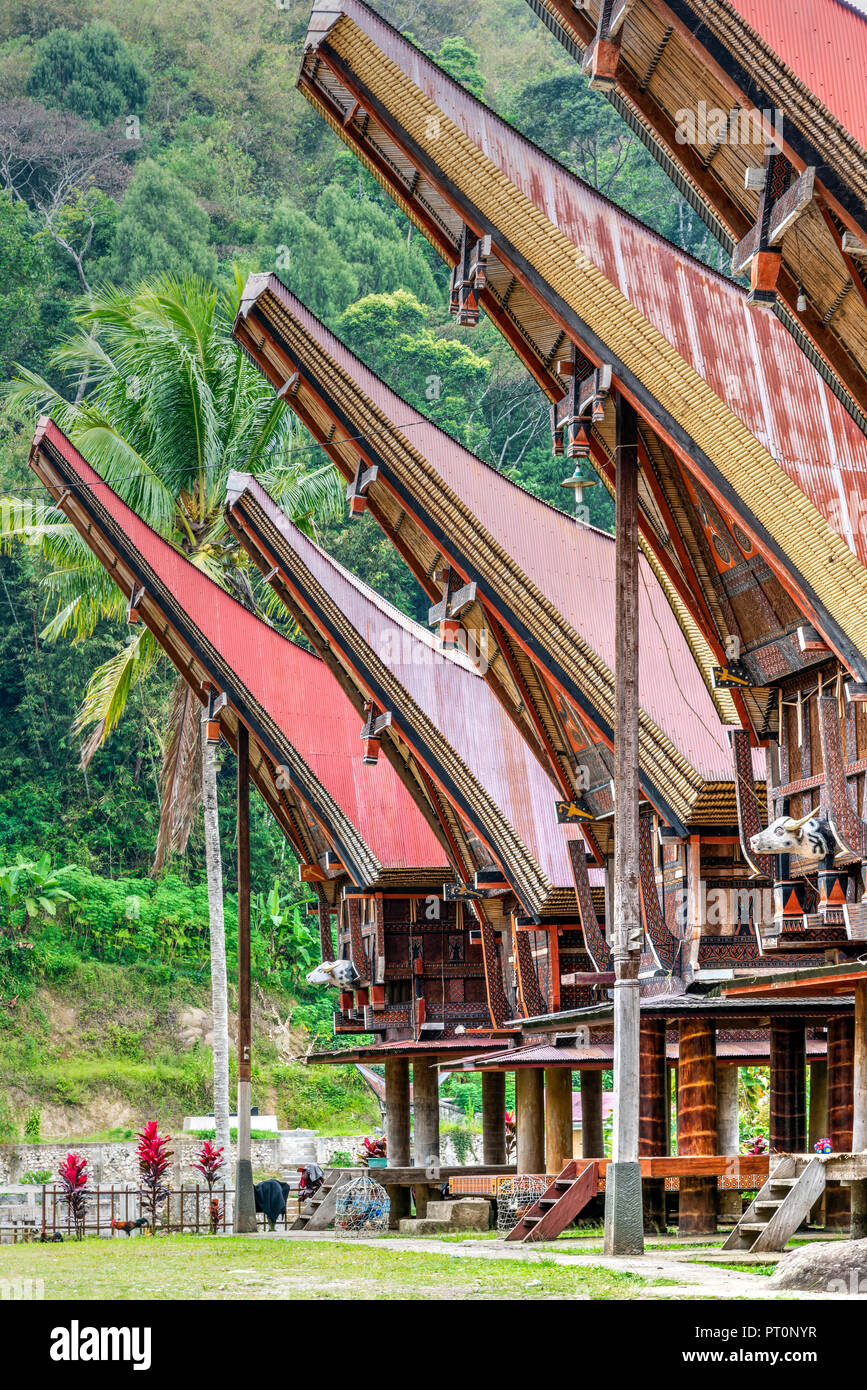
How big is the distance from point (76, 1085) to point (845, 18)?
41283 millimetres

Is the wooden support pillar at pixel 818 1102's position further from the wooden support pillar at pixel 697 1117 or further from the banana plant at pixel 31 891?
the banana plant at pixel 31 891

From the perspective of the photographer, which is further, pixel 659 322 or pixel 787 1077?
pixel 787 1077

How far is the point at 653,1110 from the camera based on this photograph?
22141 millimetres

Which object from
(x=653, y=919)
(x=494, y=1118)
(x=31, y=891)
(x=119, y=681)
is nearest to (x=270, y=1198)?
(x=494, y=1118)

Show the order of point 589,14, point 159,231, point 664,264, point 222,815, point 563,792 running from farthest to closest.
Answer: point 159,231 → point 222,815 → point 563,792 → point 664,264 → point 589,14

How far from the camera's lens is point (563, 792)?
2198 cm

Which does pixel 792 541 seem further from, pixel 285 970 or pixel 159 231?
pixel 159 231

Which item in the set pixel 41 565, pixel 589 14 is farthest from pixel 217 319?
pixel 589 14

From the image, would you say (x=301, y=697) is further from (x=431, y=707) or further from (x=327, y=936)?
(x=431, y=707)

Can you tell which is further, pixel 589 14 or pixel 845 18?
pixel 589 14

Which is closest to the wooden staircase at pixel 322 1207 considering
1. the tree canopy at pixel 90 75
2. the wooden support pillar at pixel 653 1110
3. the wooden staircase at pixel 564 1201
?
the wooden support pillar at pixel 653 1110

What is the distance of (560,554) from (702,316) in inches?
227

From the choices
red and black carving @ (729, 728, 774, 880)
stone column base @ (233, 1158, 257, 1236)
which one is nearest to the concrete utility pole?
red and black carving @ (729, 728, 774, 880)

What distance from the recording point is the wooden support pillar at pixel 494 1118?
31625 millimetres
